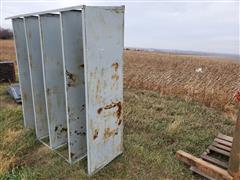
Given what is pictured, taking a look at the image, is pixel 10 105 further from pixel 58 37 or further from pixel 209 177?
pixel 209 177

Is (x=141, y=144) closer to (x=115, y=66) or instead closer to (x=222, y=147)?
(x=222, y=147)

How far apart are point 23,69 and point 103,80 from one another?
1.74 metres

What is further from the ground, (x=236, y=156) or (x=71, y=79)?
(x=71, y=79)

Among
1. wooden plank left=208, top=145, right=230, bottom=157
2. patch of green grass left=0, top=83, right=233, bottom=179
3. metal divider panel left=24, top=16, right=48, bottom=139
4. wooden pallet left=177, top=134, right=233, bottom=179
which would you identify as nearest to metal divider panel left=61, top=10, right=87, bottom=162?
patch of green grass left=0, top=83, right=233, bottom=179

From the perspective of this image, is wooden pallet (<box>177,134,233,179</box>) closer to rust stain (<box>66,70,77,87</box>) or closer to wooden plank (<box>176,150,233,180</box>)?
wooden plank (<box>176,150,233,180</box>)

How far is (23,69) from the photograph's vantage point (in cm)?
336

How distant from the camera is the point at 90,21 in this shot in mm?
2000

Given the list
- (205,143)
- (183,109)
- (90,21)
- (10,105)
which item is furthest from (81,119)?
(10,105)

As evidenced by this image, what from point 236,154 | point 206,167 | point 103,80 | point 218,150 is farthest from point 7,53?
point 236,154

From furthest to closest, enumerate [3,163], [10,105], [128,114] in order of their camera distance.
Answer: [10,105] → [128,114] → [3,163]

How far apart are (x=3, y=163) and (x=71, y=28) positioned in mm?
1856

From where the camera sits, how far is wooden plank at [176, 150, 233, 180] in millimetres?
2189

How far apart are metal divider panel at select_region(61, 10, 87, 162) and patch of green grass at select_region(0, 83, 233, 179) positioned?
A: 0.27 meters

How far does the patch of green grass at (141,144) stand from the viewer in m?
2.56
